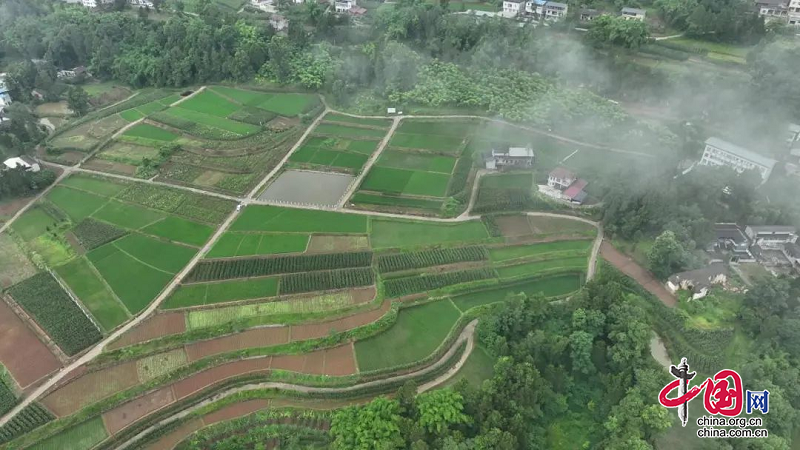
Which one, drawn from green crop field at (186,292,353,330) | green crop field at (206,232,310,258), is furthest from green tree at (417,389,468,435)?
green crop field at (206,232,310,258)

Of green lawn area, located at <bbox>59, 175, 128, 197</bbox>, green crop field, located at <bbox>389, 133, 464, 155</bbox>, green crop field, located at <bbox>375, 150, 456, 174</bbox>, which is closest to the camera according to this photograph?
green lawn area, located at <bbox>59, 175, 128, 197</bbox>

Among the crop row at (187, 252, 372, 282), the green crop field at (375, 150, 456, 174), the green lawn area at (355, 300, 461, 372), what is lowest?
the green lawn area at (355, 300, 461, 372)

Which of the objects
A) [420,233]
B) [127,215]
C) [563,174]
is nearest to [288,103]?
[127,215]

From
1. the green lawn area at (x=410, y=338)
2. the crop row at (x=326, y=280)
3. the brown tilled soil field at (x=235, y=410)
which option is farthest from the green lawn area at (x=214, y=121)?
the brown tilled soil field at (x=235, y=410)

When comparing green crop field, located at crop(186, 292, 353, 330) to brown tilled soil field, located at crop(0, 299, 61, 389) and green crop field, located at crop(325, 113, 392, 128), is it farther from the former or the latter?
green crop field, located at crop(325, 113, 392, 128)

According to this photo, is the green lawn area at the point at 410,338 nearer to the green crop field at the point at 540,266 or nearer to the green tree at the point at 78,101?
the green crop field at the point at 540,266

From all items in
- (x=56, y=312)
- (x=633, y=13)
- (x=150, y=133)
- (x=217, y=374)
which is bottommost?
(x=217, y=374)

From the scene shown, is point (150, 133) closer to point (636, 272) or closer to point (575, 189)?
point (575, 189)
